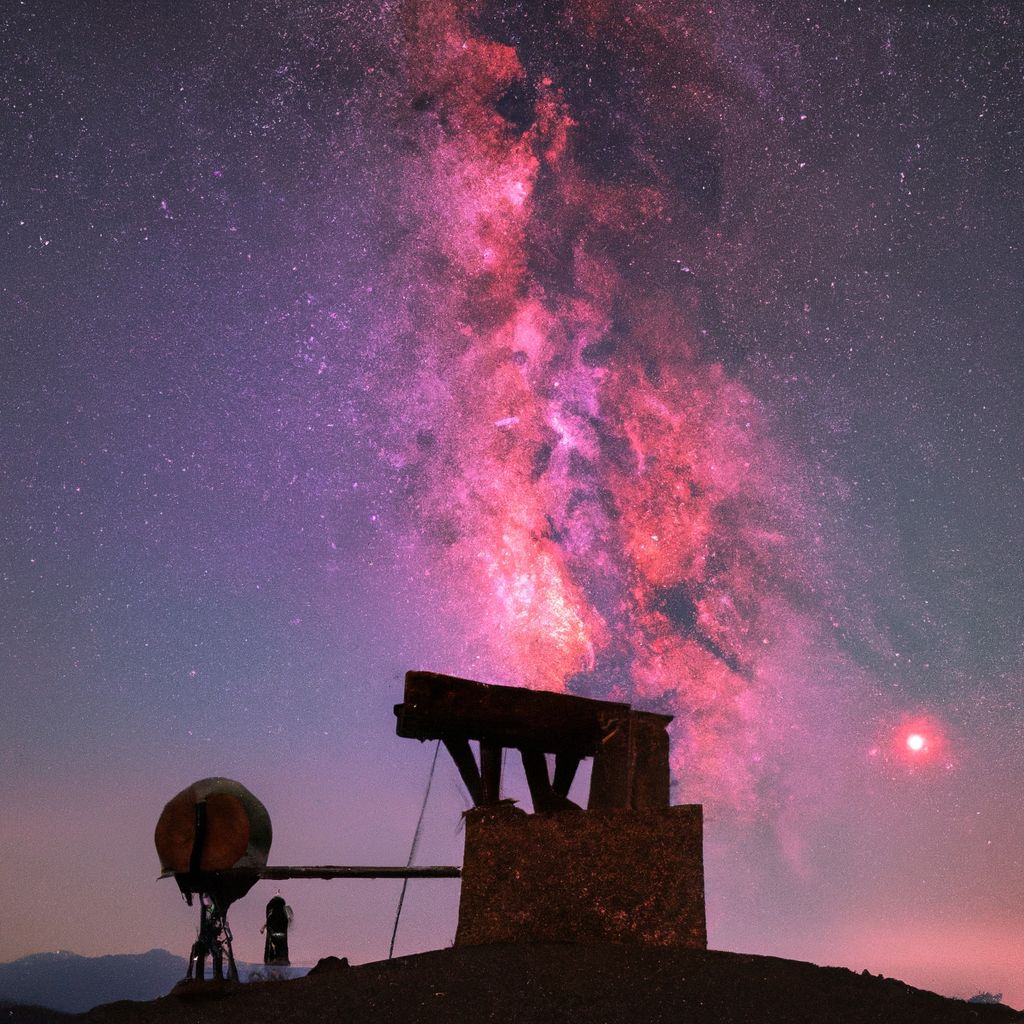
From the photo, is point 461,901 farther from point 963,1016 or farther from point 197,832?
point 963,1016

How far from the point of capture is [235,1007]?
21.3 ft

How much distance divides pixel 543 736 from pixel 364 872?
2900 mm

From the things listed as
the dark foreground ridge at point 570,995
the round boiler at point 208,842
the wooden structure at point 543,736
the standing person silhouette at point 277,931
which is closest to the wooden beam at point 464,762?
the wooden structure at point 543,736

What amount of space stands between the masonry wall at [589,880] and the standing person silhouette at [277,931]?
12.8 feet

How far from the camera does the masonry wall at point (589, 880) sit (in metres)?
7.52

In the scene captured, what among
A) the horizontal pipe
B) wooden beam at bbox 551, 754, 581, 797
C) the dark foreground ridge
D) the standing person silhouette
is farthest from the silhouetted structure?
the standing person silhouette

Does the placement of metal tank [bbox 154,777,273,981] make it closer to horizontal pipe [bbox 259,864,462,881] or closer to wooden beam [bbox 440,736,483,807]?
horizontal pipe [bbox 259,864,462,881]

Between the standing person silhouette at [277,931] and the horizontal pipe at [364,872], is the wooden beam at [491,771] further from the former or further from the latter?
the standing person silhouette at [277,931]

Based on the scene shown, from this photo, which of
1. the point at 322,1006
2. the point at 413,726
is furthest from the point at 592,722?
the point at 322,1006

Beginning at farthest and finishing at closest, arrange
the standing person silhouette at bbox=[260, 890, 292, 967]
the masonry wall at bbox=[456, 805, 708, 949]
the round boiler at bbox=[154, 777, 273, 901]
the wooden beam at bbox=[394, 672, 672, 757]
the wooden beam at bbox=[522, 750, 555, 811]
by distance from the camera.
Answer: the standing person silhouette at bbox=[260, 890, 292, 967]
the wooden beam at bbox=[522, 750, 555, 811]
the wooden beam at bbox=[394, 672, 672, 757]
the round boiler at bbox=[154, 777, 273, 901]
the masonry wall at bbox=[456, 805, 708, 949]

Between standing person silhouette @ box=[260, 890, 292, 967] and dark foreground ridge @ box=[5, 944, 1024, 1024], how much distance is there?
352 centimetres

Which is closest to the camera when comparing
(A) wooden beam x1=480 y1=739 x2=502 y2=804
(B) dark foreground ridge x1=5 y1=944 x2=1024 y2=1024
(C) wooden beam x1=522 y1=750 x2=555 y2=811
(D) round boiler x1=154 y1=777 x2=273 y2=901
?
(B) dark foreground ridge x1=5 y1=944 x2=1024 y2=1024

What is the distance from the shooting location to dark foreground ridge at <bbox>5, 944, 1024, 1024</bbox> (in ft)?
19.0

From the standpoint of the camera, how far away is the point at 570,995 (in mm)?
6000
